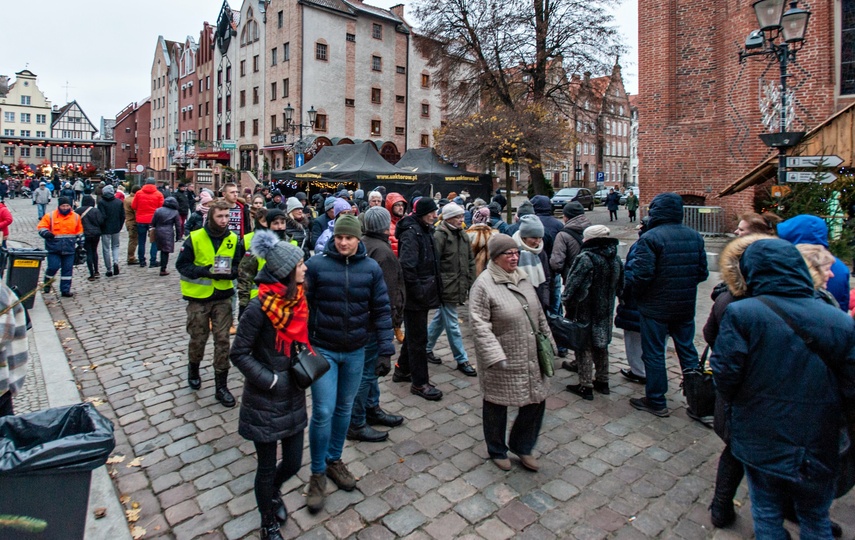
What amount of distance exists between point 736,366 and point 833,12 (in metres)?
17.1

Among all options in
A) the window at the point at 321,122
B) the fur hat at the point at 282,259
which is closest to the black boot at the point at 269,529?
the fur hat at the point at 282,259

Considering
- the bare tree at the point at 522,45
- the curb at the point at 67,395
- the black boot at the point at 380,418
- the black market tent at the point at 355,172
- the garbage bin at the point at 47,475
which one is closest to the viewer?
the garbage bin at the point at 47,475

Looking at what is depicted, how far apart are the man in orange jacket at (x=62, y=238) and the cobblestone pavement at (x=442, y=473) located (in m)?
4.48

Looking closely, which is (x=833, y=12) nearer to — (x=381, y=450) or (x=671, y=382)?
(x=671, y=382)

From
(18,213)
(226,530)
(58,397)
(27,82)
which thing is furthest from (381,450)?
(27,82)

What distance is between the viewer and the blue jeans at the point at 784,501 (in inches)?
106

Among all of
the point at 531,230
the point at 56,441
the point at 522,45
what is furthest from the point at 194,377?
the point at 522,45

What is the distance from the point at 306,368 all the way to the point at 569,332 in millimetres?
2710

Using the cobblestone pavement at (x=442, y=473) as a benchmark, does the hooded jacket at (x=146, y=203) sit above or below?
above

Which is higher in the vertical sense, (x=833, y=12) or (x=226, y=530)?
(x=833, y=12)

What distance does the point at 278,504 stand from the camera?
11.1 feet

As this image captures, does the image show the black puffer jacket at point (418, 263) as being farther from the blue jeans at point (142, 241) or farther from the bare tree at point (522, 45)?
Result: the bare tree at point (522, 45)

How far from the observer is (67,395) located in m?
5.32

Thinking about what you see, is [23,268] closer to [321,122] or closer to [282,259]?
[282,259]
